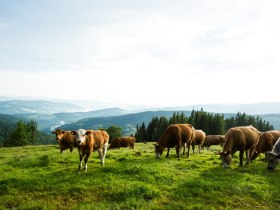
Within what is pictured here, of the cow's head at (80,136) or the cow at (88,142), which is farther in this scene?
the cow at (88,142)

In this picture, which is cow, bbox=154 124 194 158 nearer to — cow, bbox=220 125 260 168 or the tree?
cow, bbox=220 125 260 168

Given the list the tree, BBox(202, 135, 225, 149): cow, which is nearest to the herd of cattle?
BBox(202, 135, 225, 149): cow

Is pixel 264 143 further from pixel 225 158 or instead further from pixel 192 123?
pixel 192 123

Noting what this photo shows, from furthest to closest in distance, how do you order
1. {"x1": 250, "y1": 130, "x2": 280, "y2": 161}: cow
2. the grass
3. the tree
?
1. the tree
2. {"x1": 250, "y1": 130, "x2": 280, "y2": 161}: cow
3. the grass

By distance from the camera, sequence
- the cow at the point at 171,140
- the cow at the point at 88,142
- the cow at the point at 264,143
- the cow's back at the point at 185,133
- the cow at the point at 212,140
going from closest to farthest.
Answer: the cow at the point at 88,142 < the cow at the point at 171,140 < the cow at the point at 264,143 < the cow's back at the point at 185,133 < the cow at the point at 212,140

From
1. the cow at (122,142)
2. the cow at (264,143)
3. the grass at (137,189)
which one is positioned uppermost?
the cow at (264,143)

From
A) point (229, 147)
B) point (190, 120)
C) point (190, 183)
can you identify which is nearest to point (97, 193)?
point (190, 183)

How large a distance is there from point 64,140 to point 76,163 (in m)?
12.1

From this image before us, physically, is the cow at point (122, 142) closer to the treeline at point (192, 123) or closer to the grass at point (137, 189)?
the grass at point (137, 189)

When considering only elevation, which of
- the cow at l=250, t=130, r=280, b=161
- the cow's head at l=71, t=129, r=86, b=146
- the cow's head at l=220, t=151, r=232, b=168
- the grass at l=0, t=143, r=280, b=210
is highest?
the cow's head at l=71, t=129, r=86, b=146

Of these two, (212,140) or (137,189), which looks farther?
(212,140)

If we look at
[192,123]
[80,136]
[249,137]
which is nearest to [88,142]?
[80,136]

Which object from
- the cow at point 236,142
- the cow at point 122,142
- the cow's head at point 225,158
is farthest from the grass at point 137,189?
the cow at point 122,142

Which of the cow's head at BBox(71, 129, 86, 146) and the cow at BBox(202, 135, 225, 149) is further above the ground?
the cow's head at BBox(71, 129, 86, 146)
